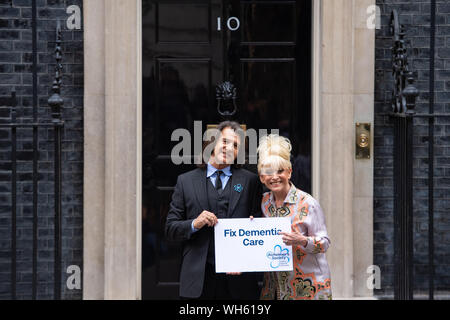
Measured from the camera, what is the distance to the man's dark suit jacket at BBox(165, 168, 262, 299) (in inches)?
150

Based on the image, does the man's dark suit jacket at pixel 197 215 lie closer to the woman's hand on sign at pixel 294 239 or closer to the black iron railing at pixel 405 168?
the woman's hand on sign at pixel 294 239

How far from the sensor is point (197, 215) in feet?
12.7

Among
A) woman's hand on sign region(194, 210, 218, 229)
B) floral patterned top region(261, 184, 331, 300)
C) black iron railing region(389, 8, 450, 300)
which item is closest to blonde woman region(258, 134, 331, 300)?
floral patterned top region(261, 184, 331, 300)

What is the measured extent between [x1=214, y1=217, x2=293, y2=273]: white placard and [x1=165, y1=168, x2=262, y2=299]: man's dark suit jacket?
10cm

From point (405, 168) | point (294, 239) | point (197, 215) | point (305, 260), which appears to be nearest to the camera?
point (294, 239)

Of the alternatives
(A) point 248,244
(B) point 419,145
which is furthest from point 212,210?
(B) point 419,145

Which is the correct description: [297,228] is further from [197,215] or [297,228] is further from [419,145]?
[419,145]

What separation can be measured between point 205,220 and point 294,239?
0.50 metres

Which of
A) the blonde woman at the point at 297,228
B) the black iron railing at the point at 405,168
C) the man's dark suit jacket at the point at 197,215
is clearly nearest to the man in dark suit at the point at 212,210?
the man's dark suit jacket at the point at 197,215

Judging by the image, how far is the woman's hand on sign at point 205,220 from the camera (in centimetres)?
372

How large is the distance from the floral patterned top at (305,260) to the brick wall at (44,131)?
A: 7.68ft
